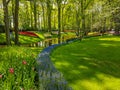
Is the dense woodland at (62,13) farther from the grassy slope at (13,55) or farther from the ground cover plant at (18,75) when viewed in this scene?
the ground cover plant at (18,75)

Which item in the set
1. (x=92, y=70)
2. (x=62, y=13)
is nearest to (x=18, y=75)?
(x=92, y=70)

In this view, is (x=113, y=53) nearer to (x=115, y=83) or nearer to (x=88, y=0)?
(x=115, y=83)

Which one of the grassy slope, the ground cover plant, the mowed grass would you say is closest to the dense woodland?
the mowed grass

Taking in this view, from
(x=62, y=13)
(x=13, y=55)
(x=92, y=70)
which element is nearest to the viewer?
(x=92, y=70)

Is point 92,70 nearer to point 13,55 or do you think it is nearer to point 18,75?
point 13,55

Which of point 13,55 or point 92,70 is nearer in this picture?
point 92,70

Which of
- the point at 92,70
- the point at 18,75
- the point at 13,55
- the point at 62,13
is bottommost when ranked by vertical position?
the point at 92,70

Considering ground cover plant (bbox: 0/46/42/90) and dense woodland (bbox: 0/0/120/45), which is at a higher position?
dense woodland (bbox: 0/0/120/45)

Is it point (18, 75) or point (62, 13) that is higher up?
point (62, 13)

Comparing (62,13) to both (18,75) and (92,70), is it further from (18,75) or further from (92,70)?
(18,75)

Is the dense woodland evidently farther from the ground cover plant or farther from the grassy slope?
the ground cover plant

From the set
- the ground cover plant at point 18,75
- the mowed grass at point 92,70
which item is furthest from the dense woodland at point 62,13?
the ground cover plant at point 18,75

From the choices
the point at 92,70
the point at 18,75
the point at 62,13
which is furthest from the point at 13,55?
the point at 62,13

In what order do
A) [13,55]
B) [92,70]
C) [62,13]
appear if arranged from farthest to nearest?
[62,13], [13,55], [92,70]
